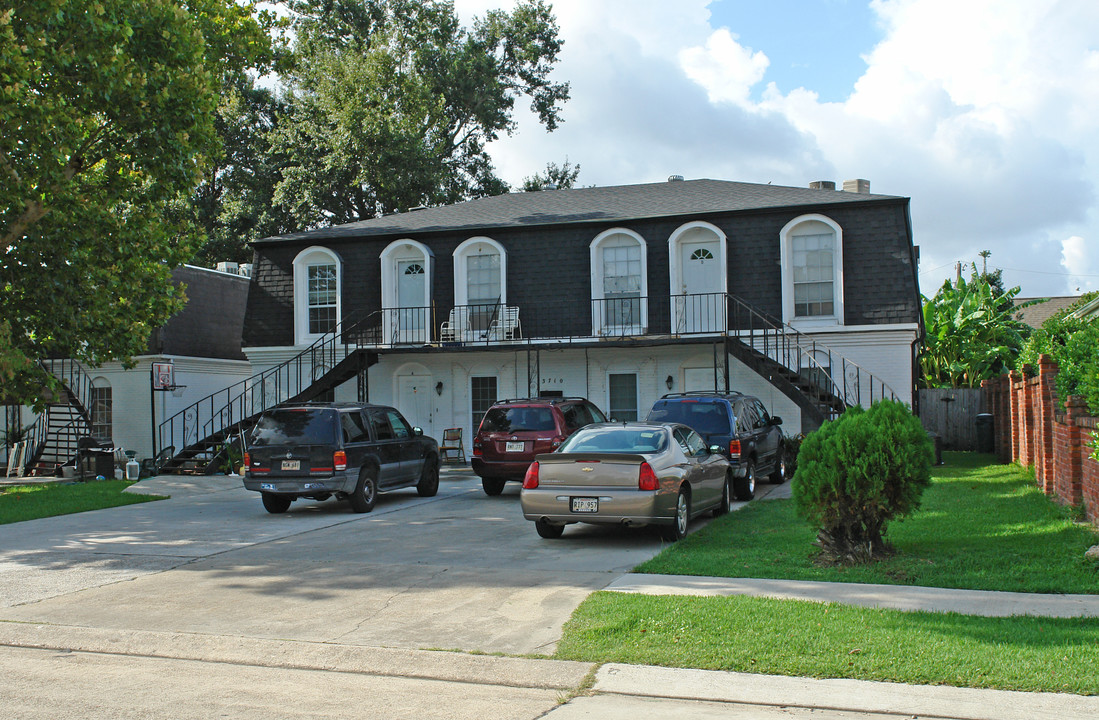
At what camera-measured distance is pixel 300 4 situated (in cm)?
4134

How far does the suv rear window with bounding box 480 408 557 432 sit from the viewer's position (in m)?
16.9

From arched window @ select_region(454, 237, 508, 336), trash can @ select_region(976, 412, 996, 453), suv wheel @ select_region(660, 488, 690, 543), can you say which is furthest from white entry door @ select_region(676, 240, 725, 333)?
suv wheel @ select_region(660, 488, 690, 543)

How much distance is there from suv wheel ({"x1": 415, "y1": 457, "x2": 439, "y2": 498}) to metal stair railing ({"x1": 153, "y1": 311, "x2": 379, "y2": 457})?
7.19 meters

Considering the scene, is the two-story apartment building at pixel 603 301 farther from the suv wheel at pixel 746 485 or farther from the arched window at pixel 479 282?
the suv wheel at pixel 746 485

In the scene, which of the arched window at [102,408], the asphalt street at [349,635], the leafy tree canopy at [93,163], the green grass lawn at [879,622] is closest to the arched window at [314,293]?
the arched window at [102,408]

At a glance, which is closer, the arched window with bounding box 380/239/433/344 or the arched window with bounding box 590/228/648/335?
the arched window with bounding box 590/228/648/335

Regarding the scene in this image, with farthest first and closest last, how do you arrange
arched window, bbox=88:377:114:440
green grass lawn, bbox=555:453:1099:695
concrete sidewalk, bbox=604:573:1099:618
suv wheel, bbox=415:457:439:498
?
arched window, bbox=88:377:114:440
suv wheel, bbox=415:457:439:498
concrete sidewalk, bbox=604:573:1099:618
green grass lawn, bbox=555:453:1099:695

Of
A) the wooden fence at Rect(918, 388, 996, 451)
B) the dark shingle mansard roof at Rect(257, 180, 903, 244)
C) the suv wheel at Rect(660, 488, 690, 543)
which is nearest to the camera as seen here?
the suv wheel at Rect(660, 488, 690, 543)

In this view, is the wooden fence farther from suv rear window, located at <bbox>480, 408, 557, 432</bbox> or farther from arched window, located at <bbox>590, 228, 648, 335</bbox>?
suv rear window, located at <bbox>480, 408, 557, 432</bbox>

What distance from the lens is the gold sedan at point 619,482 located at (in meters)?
11.1

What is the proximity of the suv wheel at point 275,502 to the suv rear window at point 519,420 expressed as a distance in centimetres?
366

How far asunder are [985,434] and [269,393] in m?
19.1

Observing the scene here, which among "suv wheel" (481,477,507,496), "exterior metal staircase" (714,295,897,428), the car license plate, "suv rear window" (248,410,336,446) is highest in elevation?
"exterior metal staircase" (714,295,897,428)

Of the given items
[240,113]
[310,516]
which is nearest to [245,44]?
[310,516]
